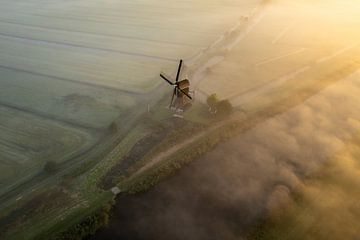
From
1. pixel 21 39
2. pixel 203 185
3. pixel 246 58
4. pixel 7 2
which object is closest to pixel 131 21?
pixel 21 39

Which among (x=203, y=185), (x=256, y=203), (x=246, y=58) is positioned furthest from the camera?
(x=246, y=58)

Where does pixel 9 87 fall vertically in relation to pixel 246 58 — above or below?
below

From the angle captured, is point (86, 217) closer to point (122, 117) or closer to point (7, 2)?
point (122, 117)

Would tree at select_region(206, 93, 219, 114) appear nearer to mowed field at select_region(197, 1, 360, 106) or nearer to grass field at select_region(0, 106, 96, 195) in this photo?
mowed field at select_region(197, 1, 360, 106)

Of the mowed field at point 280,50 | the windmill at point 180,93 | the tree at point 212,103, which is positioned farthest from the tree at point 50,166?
the mowed field at point 280,50

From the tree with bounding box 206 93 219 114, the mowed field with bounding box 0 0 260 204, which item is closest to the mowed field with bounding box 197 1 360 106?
the tree with bounding box 206 93 219 114

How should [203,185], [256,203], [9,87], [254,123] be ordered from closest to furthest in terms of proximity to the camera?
[256,203]
[203,185]
[254,123]
[9,87]

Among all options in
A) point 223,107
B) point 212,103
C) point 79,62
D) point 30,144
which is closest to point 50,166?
point 30,144
